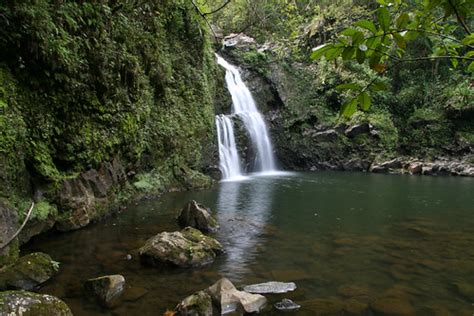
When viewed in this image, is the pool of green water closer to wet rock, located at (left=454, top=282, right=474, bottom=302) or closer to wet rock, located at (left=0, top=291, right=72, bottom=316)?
wet rock, located at (left=454, top=282, right=474, bottom=302)

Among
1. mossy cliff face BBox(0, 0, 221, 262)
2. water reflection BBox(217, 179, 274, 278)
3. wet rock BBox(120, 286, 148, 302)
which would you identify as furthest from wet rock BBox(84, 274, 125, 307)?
mossy cliff face BBox(0, 0, 221, 262)

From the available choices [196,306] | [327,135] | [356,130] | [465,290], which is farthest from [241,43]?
[196,306]

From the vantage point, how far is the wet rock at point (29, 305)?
3359 millimetres

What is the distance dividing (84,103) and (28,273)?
3678 mm

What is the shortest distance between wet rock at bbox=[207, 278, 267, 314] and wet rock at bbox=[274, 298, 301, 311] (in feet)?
0.52

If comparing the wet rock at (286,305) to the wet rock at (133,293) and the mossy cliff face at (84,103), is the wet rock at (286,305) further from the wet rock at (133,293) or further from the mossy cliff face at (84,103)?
the mossy cliff face at (84,103)

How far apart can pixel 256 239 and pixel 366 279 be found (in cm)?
237

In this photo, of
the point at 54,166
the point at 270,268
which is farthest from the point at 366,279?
the point at 54,166

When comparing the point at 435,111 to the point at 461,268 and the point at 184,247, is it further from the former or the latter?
the point at 184,247

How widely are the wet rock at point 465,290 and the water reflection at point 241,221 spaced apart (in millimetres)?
2683

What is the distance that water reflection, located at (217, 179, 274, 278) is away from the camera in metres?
5.96

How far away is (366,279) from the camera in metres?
5.20

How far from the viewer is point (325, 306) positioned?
4.41 metres

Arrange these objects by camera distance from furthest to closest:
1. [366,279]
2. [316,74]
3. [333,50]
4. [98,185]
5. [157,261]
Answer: [316,74] < [98,185] < [157,261] < [366,279] < [333,50]
